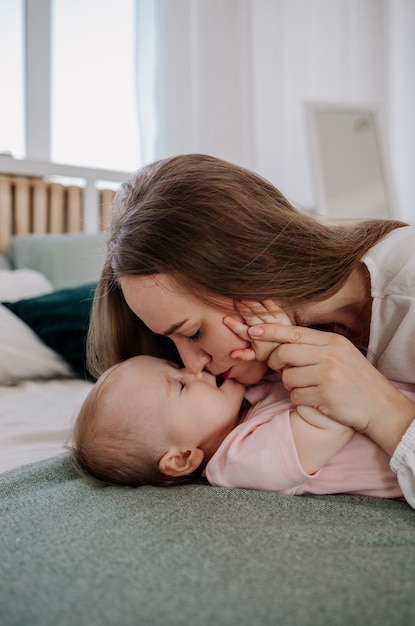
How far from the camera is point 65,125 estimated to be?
111 inches

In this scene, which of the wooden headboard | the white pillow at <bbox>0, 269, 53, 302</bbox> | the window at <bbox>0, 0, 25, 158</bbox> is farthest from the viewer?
the window at <bbox>0, 0, 25, 158</bbox>

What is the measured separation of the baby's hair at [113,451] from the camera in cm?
92

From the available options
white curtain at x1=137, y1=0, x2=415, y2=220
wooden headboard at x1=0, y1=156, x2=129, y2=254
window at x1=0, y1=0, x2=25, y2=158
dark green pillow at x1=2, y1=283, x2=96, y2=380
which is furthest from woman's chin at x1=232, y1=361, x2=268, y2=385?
window at x1=0, y1=0, x2=25, y2=158

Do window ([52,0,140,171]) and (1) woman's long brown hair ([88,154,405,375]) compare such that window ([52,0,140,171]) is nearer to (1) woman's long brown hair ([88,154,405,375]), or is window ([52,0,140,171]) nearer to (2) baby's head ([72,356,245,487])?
(1) woman's long brown hair ([88,154,405,375])

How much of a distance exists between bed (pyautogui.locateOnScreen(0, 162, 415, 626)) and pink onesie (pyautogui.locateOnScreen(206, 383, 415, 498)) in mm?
28

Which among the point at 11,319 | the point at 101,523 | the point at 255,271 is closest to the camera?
the point at 101,523

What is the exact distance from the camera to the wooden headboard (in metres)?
2.43

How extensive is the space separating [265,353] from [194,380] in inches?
5.2

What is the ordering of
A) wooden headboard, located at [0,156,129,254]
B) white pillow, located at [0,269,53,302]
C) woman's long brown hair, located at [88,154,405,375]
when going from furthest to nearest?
wooden headboard, located at [0,156,129,254]
white pillow, located at [0,269,53,302]
woman's long brown hair, located at [88,154,405,375]

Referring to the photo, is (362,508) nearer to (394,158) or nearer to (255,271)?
(255,271)

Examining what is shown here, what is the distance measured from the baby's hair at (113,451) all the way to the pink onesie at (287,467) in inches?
3.9

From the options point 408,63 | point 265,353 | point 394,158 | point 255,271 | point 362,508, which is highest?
point 408,63

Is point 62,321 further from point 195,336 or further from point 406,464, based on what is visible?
point 406,464

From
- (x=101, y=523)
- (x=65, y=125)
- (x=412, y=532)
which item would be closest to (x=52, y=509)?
(x=101, y=523)
